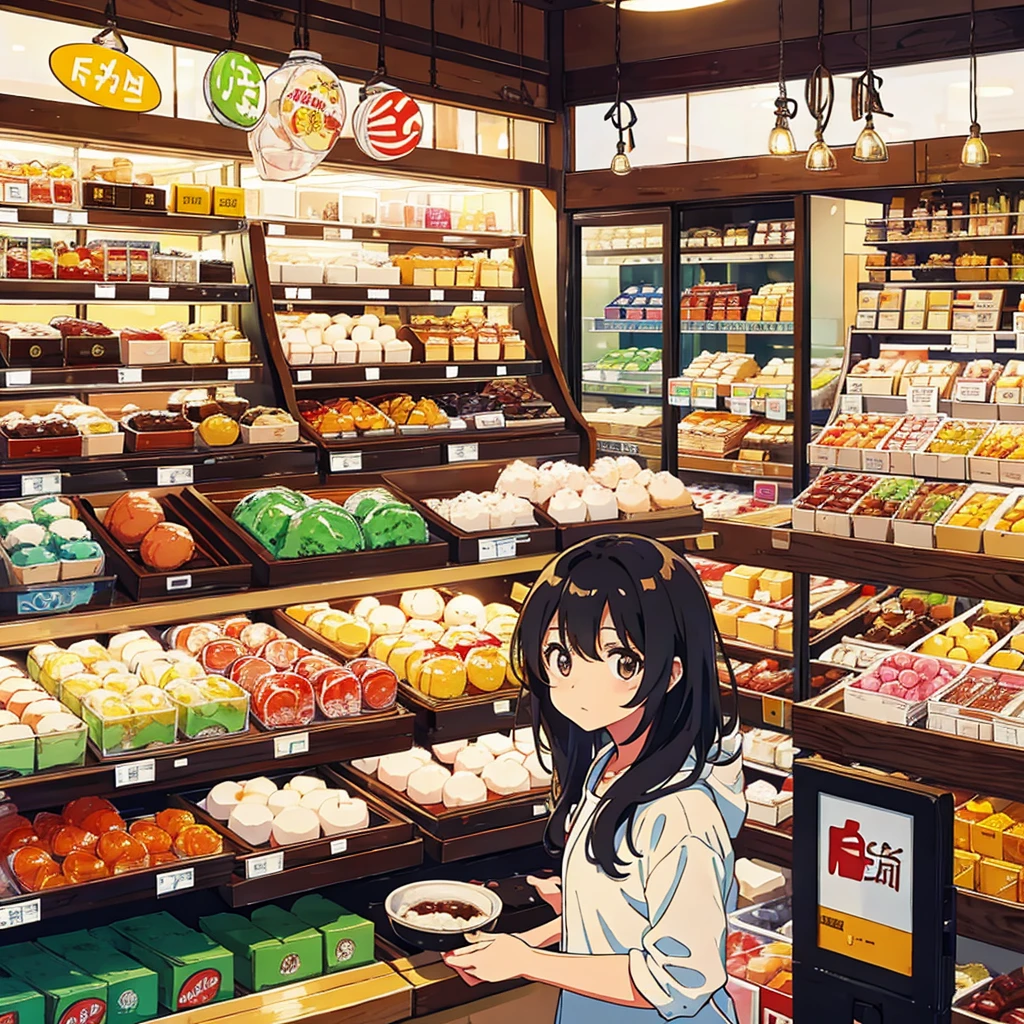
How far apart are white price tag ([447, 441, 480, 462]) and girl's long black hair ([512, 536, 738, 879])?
9.12 feet

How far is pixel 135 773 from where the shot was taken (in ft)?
10.3

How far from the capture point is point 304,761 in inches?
134

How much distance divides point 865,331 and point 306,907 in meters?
3.72

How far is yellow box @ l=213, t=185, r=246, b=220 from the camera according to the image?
471cm

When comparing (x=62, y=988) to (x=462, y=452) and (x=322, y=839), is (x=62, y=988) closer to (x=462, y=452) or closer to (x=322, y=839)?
(x=322, y=839)

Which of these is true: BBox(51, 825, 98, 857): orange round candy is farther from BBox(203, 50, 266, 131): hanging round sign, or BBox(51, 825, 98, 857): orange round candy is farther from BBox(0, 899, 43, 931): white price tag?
BBox(203, 50, 266, 131): hanging round sign

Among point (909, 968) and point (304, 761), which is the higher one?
point (909, 968)

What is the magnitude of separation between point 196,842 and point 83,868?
28 cm

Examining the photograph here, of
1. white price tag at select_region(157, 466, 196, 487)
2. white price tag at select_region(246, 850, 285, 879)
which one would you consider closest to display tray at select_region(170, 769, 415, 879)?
white price tag at select_region(246, 850, 285, 879)

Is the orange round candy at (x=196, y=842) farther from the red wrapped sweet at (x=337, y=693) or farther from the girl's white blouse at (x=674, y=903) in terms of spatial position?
the girl's white blouse at (x=674, y=903)

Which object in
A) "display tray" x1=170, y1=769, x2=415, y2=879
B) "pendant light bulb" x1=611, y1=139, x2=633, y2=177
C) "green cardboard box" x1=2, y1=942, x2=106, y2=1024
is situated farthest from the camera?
"pendant light bulb" x1=611, y1=139, x2=633, y2=177

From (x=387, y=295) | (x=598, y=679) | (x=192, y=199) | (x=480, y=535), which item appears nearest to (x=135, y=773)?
(x=480, y=535)

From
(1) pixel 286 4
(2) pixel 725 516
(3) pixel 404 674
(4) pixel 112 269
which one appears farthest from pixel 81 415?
(2) pixel 725 516

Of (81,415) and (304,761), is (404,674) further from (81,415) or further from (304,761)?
(81,415)
